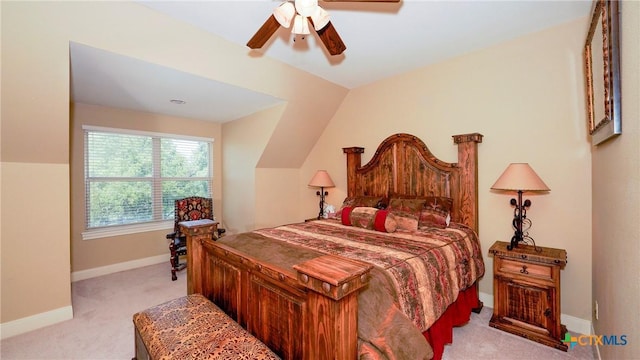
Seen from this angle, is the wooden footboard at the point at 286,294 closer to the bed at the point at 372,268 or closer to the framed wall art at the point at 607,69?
the bed at the point at 372,268

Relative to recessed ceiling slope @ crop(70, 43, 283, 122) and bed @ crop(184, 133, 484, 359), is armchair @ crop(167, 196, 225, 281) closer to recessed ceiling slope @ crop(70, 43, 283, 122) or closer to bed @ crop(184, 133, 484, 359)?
recessed ceiling slope @ crop(70, 43, 283, 122)

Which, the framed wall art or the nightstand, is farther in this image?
the nightstand

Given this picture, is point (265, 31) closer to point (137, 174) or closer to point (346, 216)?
point (346, 216)

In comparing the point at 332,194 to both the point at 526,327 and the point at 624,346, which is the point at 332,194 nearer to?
the point at 526,327

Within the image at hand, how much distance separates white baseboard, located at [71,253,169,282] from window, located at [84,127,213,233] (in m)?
0.58

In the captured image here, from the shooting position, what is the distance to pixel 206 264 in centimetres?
215

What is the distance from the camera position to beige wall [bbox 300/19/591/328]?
7.66 ft

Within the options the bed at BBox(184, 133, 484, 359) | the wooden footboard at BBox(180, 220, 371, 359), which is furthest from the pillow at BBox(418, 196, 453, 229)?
the wooden footboard at BBox(180, 220, 371, 359)

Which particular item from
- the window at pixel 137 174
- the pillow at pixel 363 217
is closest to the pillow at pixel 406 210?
the pillow at pixel 363 217

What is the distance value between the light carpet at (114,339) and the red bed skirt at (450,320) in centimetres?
12

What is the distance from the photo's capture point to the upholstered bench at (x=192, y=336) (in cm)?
129

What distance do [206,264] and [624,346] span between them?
8.15ft

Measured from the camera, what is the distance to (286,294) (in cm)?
139

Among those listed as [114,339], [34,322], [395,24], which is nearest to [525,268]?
[395,24]
